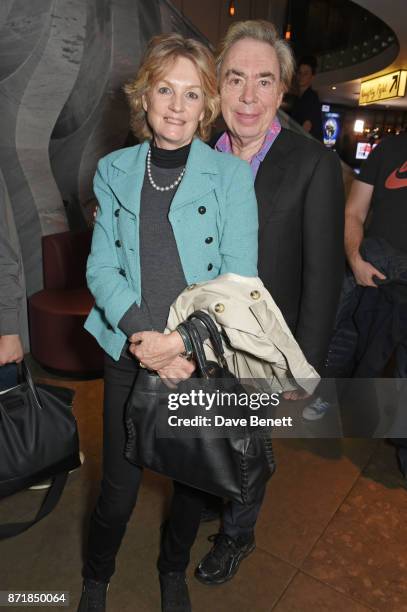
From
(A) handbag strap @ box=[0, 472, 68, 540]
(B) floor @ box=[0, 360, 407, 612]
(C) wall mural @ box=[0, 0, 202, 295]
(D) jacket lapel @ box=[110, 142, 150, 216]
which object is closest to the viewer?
(D) jacket lapel @ box=[110, 142, 150, 216]

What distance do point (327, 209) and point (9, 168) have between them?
9.69 feet

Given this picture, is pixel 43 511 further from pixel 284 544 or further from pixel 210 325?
pixel 284 544

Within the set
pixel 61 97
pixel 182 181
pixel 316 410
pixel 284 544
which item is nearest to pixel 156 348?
pixel 182 181

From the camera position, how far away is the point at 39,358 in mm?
3674

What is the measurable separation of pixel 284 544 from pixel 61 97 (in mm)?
3490

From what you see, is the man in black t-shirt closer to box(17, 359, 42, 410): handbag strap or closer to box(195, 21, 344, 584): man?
box(195, 21, 344, 584): man

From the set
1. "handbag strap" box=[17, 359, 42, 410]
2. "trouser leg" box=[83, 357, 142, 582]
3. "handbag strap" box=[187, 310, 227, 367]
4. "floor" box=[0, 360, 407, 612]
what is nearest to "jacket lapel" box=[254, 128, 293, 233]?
"handbag strap" box=[187, 310, 227, 367]

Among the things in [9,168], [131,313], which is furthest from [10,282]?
[9,168]

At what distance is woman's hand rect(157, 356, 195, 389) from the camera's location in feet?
4.40

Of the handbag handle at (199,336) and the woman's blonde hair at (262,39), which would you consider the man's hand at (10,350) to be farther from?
the woman's blonde hair at (262,39)

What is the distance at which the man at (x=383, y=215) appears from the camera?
7.39 ft

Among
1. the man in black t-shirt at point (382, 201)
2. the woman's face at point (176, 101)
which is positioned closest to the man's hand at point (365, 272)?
the man in black t-shirt at point (382, 201)

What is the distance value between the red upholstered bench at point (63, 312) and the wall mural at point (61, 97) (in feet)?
0.88

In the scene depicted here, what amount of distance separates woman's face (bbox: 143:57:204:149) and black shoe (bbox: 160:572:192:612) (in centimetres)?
161
